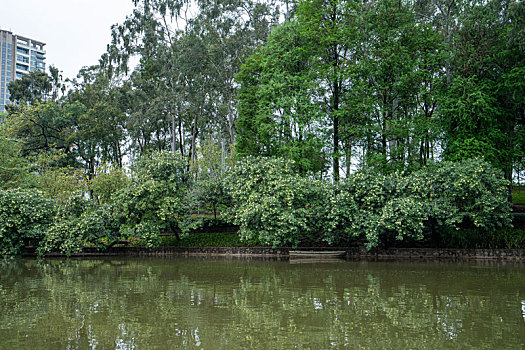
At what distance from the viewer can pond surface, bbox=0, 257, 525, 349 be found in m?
8.03

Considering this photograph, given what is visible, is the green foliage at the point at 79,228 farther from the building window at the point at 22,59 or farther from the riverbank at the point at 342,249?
the building window at the point at 22,59

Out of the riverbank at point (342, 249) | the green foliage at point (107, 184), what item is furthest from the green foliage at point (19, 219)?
the green foliage at point (107, 184)

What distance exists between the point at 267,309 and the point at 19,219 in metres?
21.5

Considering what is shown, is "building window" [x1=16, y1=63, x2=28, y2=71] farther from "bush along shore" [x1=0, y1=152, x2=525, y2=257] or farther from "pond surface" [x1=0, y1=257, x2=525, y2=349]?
"pond surface" [x1=0, y1=257, x2=525, y2=349]

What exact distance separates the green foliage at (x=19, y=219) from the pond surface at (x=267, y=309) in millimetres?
7816

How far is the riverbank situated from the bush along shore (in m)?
0.58

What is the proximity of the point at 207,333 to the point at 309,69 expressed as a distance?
80.0 ft

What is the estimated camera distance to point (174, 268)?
2016cm

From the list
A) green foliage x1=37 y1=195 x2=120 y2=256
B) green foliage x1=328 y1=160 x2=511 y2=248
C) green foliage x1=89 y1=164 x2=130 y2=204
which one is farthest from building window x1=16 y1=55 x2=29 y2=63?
green foliage x1=328 y1=160 x2=511 y2=248

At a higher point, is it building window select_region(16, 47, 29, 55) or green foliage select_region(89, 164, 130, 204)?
building window select_region(16, 47, 29, 55)

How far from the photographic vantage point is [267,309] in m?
10.8

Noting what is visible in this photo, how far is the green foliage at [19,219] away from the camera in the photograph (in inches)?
1002

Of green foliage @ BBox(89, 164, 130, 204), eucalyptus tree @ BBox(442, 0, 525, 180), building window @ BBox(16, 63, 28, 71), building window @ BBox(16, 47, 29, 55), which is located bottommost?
green foliage @ BBox(89, 164, 130, 204)

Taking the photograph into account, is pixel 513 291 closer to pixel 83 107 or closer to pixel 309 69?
pixel 309 69
